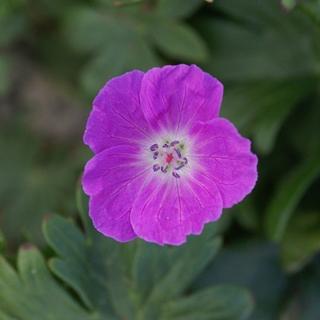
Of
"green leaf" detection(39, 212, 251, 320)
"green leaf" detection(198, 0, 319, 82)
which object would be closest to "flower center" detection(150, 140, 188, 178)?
"green leaf" detection(39, 212, 251, 320)

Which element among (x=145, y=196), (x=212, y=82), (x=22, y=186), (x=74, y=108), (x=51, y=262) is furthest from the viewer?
(x=74, y=108)

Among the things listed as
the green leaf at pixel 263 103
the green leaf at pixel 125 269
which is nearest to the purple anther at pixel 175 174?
the green leaf at pixel 125 269

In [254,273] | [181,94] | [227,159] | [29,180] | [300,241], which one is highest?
[181,94]

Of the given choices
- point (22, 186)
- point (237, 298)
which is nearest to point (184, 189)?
point (237, 298)

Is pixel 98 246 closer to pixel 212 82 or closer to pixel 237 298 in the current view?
pixel 237 298

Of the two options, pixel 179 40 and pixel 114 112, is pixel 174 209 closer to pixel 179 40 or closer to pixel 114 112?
pixel 114 112

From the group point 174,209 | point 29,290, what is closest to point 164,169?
point 174,209

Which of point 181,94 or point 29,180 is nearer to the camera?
point 181,94
